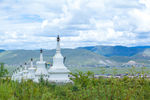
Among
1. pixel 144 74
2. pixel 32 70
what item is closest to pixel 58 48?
pixel 32 70

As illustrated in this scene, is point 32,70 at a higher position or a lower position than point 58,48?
lower

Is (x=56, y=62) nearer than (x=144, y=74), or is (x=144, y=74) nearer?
(x=144, y=74)

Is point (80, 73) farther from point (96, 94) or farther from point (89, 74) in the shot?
point (96, 94)

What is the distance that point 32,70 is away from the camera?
957 inches

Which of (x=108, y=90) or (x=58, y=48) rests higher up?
(x=58, y=48)

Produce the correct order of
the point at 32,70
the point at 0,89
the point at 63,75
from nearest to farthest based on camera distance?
the point at 0,89 → the point at 63,75 → the point at 32,70

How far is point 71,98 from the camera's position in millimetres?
10969

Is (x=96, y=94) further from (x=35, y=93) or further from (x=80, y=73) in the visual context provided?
(x=80, y=73)

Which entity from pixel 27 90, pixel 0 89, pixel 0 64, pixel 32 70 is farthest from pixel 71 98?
pixel 32 70

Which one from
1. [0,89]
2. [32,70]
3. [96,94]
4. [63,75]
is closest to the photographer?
[0,89]

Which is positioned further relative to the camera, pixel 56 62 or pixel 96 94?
pixel 56 62

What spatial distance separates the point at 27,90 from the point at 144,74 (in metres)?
6.51

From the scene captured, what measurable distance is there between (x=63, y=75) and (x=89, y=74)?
217 inches

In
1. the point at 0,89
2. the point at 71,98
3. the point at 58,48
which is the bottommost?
the point at 71,98
